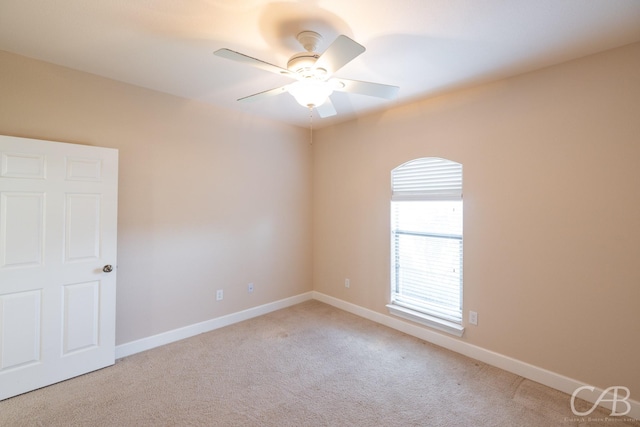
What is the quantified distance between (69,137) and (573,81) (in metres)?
4.19

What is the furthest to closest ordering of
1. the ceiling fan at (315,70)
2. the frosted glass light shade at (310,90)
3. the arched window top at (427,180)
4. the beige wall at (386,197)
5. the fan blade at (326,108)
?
1. the arched window top at (427,180)
2. the fan blade at (326,108)
3. the beige wall at (386,197)
4. the frosted glass light shade at (310,90)
5. the ceiling fan at (315,70)

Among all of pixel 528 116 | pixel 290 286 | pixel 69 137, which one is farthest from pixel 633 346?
pixel 69 137

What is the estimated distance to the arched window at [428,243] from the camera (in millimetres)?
2977

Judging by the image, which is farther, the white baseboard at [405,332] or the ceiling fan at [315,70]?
the white baseboard at [405,332]

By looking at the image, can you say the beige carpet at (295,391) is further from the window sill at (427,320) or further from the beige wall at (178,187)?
the beige wall at (178,187)

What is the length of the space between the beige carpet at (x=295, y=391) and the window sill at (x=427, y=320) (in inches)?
8.5

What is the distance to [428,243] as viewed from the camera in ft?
10.5

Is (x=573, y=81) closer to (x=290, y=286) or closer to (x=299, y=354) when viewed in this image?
(x=299, y=354)

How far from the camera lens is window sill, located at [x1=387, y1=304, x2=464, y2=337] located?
2896mm

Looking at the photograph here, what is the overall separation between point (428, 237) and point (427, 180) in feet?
2.07

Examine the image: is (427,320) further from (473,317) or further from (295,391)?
(295,391)

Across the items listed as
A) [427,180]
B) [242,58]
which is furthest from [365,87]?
[427,180]

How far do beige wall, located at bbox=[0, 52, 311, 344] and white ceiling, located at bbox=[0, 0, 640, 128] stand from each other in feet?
1.03

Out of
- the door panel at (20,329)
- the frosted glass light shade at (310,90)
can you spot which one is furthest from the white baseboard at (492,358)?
the door panel at (20,329)
